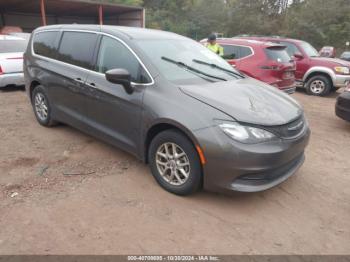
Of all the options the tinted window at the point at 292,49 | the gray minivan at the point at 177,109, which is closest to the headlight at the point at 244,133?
the gray minivan at the point at 177,109

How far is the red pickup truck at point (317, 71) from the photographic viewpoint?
32.1ft

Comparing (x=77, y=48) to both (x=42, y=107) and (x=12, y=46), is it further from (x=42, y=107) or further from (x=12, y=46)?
(x=12, y=46)

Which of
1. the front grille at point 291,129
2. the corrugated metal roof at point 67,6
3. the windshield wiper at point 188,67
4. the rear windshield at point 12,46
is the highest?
the corrugated metal roof at point 67,6

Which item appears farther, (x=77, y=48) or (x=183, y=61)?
(x=77, y=48)

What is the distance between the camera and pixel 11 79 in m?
8.20

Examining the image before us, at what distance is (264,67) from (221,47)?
1.27m

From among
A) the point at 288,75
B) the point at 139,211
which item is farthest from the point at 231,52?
the point at 139,211

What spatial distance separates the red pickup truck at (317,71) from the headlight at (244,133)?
26.4 feet

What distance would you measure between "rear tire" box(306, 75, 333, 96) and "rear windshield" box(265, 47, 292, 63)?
8.73ft

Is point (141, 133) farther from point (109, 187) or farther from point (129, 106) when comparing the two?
point (109, 187)

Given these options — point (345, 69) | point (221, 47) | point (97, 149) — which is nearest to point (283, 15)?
point (345, 69)

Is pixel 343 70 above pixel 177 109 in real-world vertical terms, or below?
below

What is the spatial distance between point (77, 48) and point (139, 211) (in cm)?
260

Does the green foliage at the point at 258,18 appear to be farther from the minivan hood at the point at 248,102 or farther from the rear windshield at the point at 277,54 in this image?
the minivan hood at the point at 248,102
